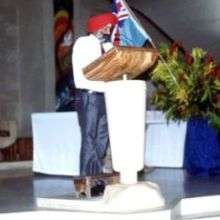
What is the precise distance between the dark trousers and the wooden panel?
4.41 m

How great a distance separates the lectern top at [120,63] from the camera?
134 inches

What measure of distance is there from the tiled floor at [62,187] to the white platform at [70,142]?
15cm

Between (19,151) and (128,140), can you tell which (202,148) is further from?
(19,151)

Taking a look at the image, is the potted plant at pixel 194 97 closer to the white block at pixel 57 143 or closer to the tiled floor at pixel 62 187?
the tiled floor at pixel 62 187

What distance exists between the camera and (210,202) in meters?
3.88

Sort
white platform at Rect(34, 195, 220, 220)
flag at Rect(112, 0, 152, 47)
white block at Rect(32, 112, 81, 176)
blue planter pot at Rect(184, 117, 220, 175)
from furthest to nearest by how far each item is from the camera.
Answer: white block at Rect(32, 112, 81, 176) < blue planter pot at Rect(184, 117, 220, 175) < flag at Rect(112, 0, 152, 47) < white platform at Rect(34, 195, 220, 220)

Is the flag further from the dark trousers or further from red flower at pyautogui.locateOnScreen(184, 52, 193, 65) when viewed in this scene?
red flower at pyautogui.locateOnScreen(184, 52, 193, 65)

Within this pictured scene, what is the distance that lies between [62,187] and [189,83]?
4.32 feet

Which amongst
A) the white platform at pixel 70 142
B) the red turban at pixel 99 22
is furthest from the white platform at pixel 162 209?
the white platform at pixel 70 142

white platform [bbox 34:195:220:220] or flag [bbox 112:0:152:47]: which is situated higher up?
flag [bbox 112:0:152:47]

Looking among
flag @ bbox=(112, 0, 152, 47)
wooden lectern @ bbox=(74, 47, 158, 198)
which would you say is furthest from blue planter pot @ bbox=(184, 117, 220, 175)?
wooden lectern @ bbox=(74, 47, 158, 198)

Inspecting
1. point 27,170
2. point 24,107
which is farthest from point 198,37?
point 27,170

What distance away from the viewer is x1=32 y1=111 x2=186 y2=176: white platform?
6.07 m

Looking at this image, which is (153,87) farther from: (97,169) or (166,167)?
(97,169)
